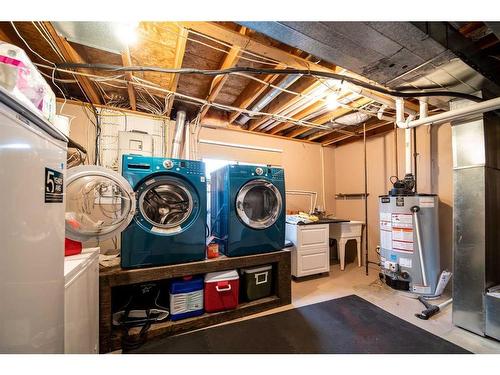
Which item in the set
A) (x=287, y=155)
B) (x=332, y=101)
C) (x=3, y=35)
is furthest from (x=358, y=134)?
(x=3, y=35)

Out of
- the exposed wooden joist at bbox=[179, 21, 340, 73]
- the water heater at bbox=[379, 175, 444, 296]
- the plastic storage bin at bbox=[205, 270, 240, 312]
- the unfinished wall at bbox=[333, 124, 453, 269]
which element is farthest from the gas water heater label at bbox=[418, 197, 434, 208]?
the plastic storage bin at bbox=[205, 270, 240, 312]

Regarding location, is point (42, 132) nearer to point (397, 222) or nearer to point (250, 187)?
point (250, 187)

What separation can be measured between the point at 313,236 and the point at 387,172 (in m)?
1.77

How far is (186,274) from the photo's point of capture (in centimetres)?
181

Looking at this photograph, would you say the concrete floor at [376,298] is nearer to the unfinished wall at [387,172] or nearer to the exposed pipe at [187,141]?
the unfinished wall at [387,172]

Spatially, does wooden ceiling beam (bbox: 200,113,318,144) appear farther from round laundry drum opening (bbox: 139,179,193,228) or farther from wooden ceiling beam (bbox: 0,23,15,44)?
wooden ceiling beam (bbox: 0,23,15,44)

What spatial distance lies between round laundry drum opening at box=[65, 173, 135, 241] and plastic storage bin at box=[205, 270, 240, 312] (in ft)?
3.03

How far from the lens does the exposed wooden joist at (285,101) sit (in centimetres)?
228

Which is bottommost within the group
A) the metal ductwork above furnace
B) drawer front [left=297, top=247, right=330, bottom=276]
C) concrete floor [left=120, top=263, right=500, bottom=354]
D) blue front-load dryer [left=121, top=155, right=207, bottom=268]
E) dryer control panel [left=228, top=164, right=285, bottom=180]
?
concrete floor [left=120, top=263, right=500, bottom=354]

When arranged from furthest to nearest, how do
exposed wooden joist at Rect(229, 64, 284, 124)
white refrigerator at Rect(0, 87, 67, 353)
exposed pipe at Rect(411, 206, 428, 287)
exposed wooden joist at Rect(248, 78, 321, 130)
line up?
1. exposed pipe at Rect(411, 206, 428, 287)
2. exposed wooden joist at Rect(248, 78, 321, 130)
3. exposed wooden joist at Rect(229, 64, 284, 124)
4. white refrigerator at Rect(0, 87, 67, 353)

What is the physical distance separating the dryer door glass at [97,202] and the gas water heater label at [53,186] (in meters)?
0.73

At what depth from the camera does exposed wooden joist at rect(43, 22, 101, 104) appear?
1482 mm

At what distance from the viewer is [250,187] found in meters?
2.20

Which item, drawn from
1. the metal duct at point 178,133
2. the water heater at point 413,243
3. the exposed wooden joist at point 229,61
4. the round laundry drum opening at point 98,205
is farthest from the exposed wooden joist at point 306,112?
the round laundry drum opening at point 98,205
